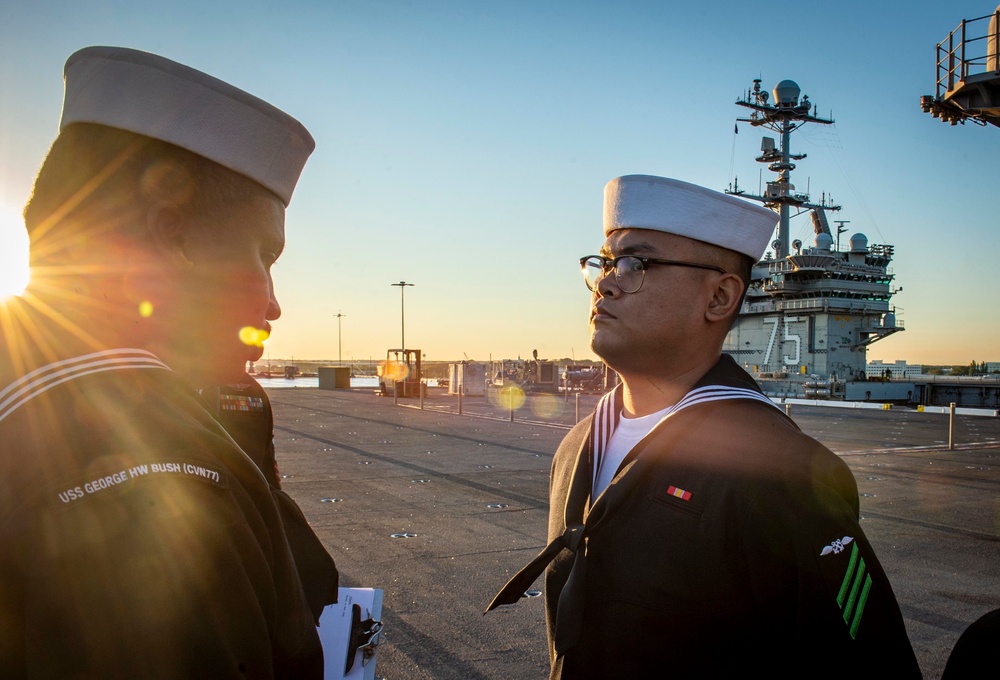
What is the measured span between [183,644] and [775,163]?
161 feet

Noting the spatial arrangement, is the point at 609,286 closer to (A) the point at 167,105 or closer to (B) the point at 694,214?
(B) the point at 694,214

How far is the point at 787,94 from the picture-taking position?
43094 millimetres

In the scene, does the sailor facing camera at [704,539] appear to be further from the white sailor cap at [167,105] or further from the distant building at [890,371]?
the distant building at [890,371]

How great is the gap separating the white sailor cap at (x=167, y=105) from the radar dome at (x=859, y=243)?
157 feet

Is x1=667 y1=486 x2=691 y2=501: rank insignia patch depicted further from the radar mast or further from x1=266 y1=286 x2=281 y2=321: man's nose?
the radar mast

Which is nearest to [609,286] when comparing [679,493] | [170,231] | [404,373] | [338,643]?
[679,493]

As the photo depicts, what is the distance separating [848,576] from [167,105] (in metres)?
1.99

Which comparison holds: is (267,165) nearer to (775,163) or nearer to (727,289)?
(727,289)

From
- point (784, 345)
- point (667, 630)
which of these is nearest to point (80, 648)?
point (667, 630)

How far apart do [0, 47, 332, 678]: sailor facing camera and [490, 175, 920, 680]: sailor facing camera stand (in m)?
1.10

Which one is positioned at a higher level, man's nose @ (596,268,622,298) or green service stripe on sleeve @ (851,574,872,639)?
man's nose @ (596,268,622,298)

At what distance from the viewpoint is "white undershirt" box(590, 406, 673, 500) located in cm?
250

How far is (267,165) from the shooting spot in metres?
1.41

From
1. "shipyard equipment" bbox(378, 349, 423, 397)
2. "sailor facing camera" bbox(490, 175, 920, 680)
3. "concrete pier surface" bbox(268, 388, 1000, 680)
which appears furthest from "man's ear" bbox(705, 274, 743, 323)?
"shipyard equipment" bbox(378, 349, 423, 397)
